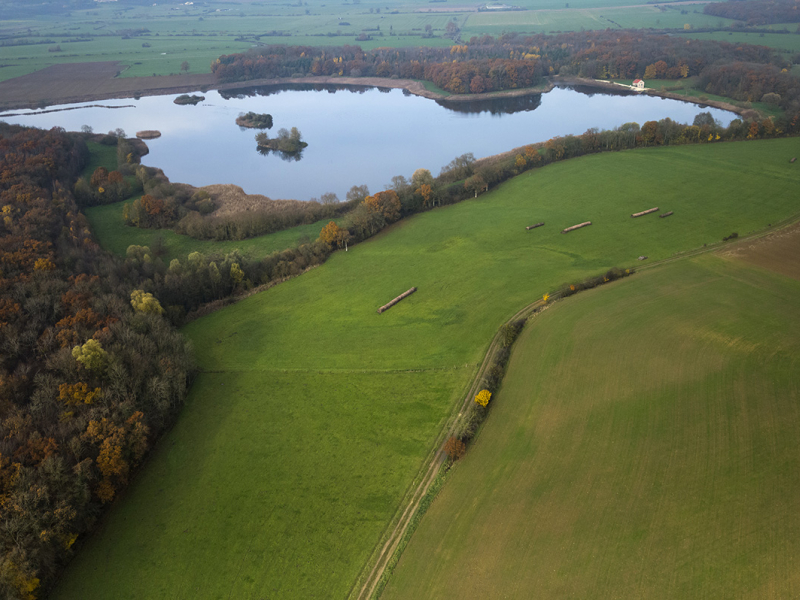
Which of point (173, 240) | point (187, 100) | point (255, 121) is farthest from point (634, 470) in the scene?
point (187, 100)

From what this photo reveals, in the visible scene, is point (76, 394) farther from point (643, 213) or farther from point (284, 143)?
point (284, 143)

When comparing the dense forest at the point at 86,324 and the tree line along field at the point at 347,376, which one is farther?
the tree line along field at the point at 347,376

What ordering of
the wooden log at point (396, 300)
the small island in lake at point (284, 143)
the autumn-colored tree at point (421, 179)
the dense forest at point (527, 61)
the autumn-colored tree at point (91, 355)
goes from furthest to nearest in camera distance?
the dense forest at point (527, 61), the small island in lake at point (284, 143), the autumn-colored tree at point (421, 179), the wooden log at point (396, 300), the autumn-colored tree at point (91, 355)

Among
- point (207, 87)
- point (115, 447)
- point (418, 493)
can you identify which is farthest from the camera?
point (207, 87)

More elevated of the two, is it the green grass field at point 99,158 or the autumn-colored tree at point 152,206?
the green grass field at point 99,158

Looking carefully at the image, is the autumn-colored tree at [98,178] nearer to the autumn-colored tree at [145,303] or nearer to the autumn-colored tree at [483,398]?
the autumn-colored tree at [145,303]

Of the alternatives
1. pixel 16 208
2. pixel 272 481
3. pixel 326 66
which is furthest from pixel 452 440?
pixel 326 66

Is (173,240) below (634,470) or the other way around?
the other way around

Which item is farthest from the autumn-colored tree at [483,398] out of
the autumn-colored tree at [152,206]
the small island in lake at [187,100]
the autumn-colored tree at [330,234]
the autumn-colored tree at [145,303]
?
the small island in lake at [187,100]
